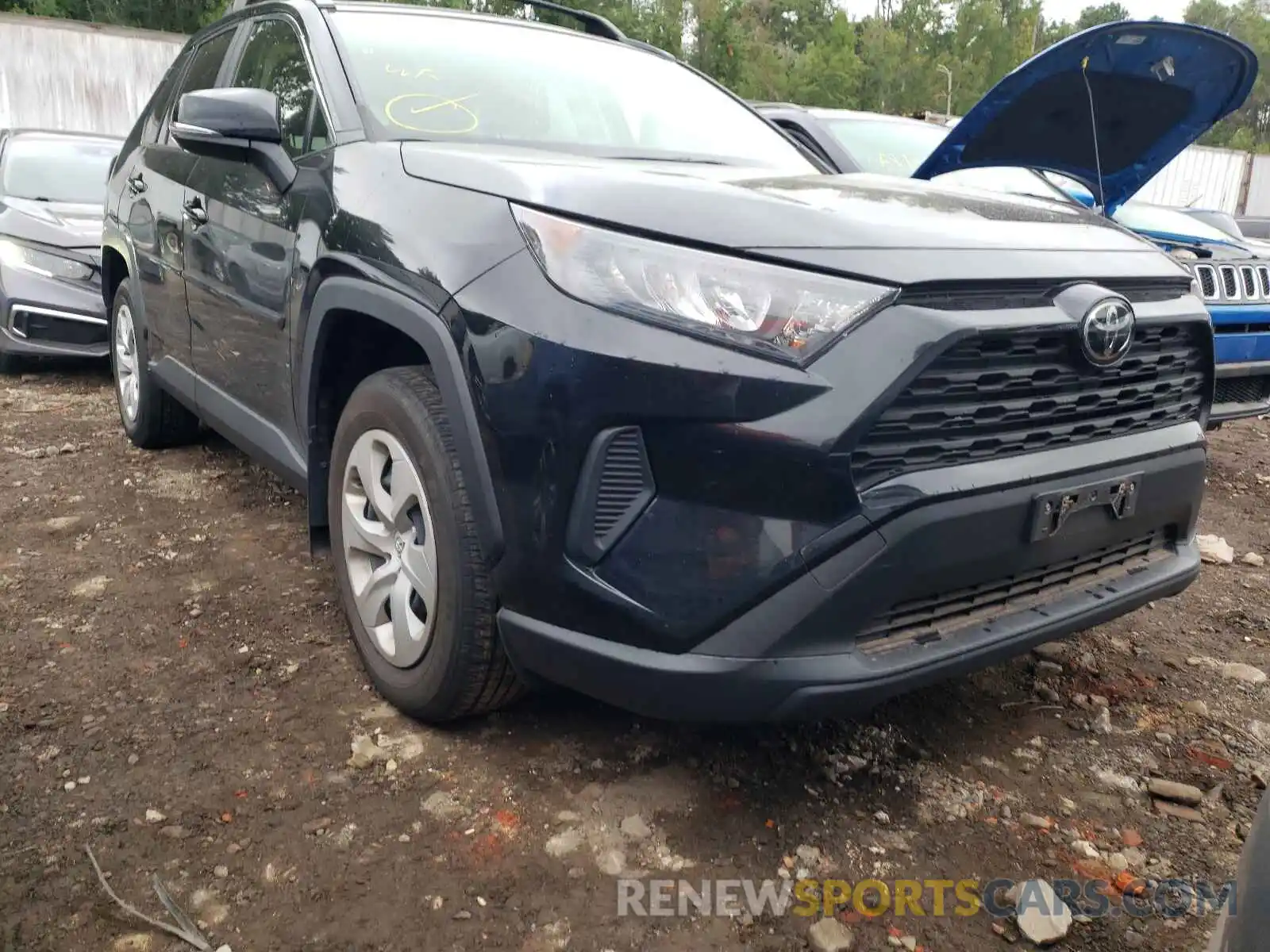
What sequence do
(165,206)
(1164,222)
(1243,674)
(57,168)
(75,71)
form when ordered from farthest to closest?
1. (75,71)
2. (57,168)
3. (1164,222)
4. (165,206)
5. (1243,674)

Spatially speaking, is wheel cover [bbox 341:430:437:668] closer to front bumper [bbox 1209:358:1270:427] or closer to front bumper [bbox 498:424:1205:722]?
front bumper [bbox 498:424:1205:722]

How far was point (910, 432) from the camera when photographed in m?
1.70

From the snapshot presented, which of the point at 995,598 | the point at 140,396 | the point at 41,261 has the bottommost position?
the point at 140,396

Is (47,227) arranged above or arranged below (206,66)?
below

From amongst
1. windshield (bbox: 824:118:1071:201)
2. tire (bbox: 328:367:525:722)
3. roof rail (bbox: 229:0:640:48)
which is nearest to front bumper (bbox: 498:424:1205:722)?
tire (bbox: 328:367:525:722)

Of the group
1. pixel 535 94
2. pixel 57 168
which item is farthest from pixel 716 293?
pixel 57 168

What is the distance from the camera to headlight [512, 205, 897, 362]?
1672 millimetres

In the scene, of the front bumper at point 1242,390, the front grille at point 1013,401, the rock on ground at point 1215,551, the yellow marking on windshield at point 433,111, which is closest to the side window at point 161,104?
the yellow marking on windshield at point 433,111

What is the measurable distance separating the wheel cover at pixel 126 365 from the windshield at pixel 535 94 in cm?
220

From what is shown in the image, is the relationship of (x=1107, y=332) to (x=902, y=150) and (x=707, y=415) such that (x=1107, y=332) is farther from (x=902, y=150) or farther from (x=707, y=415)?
(x=902, y=150)

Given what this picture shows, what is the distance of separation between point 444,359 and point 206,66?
2701 mm

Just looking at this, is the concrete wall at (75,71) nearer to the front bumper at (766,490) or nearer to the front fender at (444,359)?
the front fender at (444,359)

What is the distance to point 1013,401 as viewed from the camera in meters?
1.81

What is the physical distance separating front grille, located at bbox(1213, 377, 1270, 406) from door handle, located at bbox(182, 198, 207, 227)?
14.1 feet
